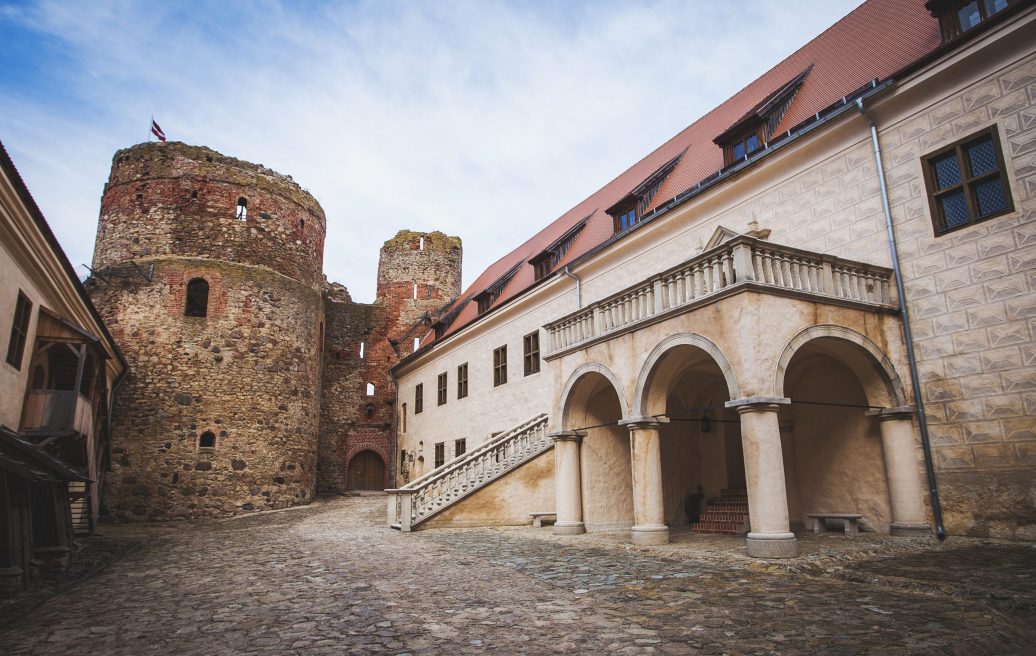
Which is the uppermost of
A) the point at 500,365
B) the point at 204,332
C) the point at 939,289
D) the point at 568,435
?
the point at 204,332

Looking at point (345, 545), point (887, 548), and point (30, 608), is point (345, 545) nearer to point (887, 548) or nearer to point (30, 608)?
point (30, 608)

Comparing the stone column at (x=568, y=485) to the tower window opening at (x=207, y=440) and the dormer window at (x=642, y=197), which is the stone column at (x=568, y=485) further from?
the tower window opening at (x=207, y=440)

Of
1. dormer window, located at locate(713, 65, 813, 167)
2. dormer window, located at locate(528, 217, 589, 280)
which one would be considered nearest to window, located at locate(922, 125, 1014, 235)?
dormer window, located at locate(713, 65, 813, 167)

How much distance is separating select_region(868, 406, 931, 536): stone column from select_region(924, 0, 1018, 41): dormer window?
6.02 meters

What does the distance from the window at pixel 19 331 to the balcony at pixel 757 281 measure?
10811 mm

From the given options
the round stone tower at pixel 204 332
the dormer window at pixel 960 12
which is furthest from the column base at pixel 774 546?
the round stone tower at pixel 204 332

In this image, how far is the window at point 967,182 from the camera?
9.25 meters

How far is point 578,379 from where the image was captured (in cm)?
1319

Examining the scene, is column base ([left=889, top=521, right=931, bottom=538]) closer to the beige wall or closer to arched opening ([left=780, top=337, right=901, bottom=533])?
the beige wall

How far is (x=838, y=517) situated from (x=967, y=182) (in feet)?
18.7

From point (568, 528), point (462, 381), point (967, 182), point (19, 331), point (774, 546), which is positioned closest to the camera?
point (774, 546)

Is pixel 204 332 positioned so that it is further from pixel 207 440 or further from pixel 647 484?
pixel 647 484

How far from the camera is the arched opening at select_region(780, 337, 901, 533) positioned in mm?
10305

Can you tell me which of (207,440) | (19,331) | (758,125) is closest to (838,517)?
(758,125)
